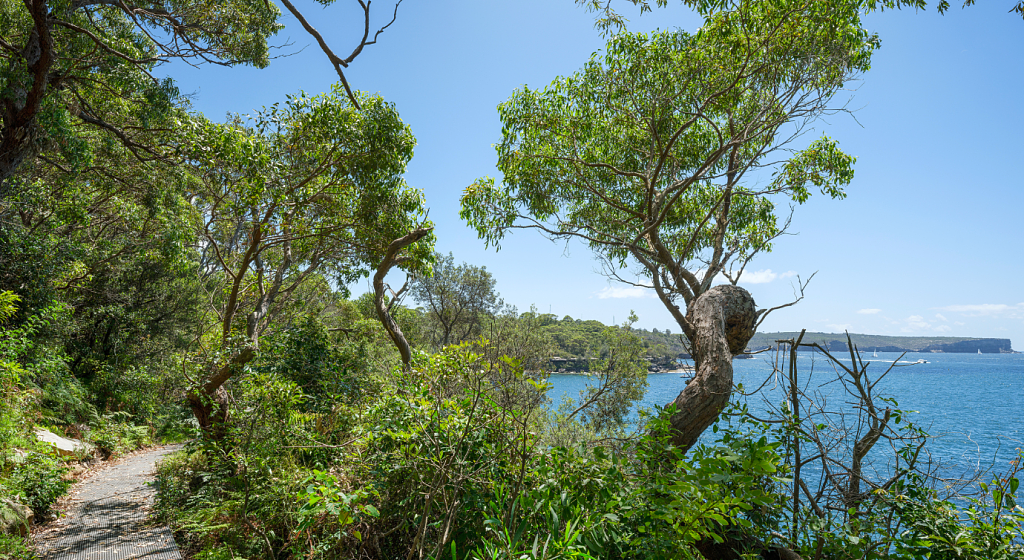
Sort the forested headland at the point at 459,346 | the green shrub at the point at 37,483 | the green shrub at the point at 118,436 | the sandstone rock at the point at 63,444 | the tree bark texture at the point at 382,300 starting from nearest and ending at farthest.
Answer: the forested headland at the point at 459,346 < the green shrub at the point at 37,483 < the tree bark texture at the point at 382,300 < the sandstone rock at the point at 63,444 < the green shrub at the point at 118,436

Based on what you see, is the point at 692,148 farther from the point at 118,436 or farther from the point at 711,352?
the point at 118,436

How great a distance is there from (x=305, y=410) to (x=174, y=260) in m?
4.01

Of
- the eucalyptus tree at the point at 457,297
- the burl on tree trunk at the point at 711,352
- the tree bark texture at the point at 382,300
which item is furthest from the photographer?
the eucalyptus tree at the point at 457,297

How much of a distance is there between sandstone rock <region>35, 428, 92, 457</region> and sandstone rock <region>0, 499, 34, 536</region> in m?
2.99

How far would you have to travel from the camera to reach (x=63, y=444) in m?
7.58

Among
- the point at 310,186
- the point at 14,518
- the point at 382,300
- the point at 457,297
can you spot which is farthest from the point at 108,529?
the point at 457,297

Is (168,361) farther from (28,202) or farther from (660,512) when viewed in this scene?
(660,512)

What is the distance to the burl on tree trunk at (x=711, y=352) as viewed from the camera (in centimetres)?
300

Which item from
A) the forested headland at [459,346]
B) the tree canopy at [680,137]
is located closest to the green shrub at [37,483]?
the forested headland at [459,346]

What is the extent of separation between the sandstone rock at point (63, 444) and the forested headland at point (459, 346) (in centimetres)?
11

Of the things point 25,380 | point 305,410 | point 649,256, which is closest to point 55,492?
point 305,410

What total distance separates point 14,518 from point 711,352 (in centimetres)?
648

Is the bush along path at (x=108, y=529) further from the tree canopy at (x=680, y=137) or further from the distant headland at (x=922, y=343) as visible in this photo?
the distant headland at (x=922, y=343)

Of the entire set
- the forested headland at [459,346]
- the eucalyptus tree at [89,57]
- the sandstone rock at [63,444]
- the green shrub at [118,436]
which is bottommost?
the green shrub at [118,436]
